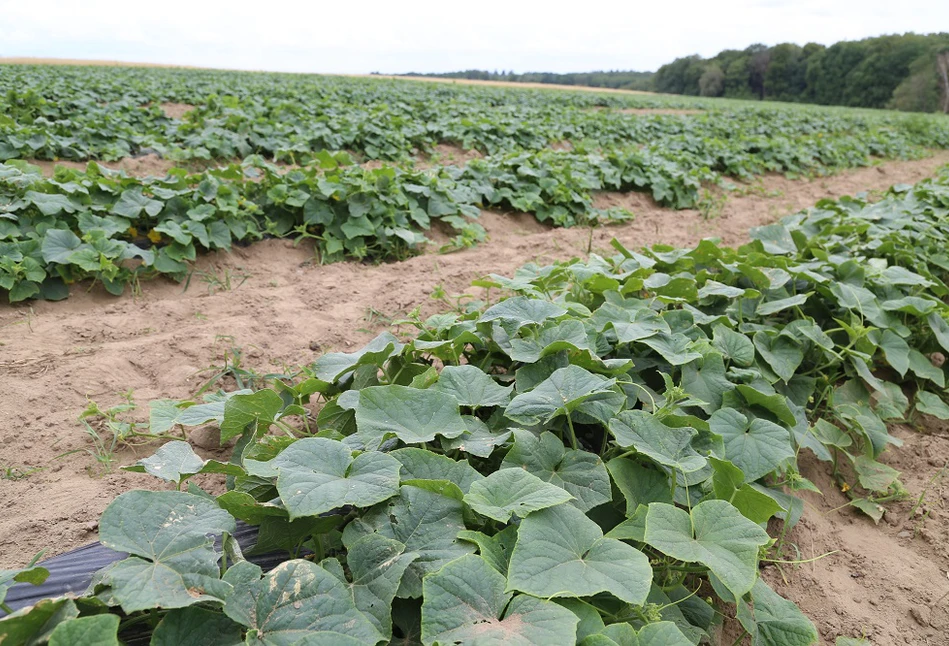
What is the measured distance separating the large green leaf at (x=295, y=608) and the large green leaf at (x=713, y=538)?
2.13 ft

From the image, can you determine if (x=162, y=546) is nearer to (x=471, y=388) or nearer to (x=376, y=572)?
(x=376, y=572)

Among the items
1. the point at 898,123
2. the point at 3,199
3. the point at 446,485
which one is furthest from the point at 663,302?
the point at 898,123

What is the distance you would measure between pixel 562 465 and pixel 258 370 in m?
1.80

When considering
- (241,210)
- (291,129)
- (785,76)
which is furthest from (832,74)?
(241,210)

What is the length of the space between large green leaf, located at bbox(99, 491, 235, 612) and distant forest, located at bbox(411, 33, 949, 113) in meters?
60.8

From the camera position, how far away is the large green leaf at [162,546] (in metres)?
1.07

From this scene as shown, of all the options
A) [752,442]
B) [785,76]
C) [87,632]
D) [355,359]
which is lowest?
[752,442]

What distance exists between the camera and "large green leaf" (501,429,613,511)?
5.21 feet

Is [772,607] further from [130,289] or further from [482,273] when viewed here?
[130,289]

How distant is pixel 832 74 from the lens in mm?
58688

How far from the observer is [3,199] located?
384 cm

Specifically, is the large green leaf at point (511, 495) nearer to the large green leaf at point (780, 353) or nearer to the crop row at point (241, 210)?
the large green leaf at point (780, 353)

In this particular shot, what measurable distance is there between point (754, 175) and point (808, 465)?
8659 millimetres

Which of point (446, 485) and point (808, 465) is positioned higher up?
point (446, 485)
